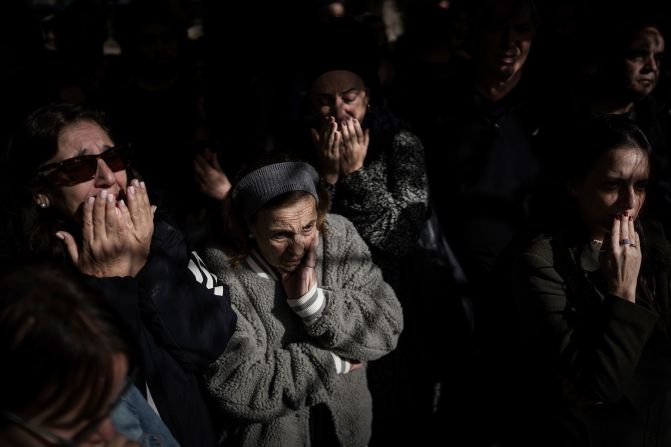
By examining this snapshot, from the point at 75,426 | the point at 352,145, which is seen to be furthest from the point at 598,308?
the point at 75,426

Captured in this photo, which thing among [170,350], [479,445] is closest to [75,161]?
[170,350]

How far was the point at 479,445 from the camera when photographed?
3.12 meters

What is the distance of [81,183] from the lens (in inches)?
81.7

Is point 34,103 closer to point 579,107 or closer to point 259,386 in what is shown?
point 259,386

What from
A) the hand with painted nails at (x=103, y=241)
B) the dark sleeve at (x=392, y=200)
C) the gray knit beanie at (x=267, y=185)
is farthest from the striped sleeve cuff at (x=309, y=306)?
the hand with painted nails at (x=103, y=241)

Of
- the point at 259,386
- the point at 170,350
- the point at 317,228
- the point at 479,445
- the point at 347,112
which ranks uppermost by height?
the point at 347,112

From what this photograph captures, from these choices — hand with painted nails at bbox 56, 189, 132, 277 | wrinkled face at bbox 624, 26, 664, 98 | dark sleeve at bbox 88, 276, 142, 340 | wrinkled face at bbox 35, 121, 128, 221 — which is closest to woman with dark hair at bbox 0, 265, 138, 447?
dark sleeve at bbox 88, 276, 142, 340

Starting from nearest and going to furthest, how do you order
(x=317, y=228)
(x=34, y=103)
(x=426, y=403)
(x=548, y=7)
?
(x=317, y=228) < (x=426, y=403) < (x=34, y=103) < (x=548, y=7)

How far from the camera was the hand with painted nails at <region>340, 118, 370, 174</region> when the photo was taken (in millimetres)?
2770

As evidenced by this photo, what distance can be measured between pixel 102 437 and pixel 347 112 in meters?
1.98

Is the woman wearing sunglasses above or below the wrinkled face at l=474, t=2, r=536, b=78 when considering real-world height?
below

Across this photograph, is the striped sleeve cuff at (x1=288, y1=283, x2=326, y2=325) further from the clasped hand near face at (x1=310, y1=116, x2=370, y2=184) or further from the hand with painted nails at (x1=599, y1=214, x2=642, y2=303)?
the hand with painted nails at (x1=599, y1=214, x2=642, y2=303)

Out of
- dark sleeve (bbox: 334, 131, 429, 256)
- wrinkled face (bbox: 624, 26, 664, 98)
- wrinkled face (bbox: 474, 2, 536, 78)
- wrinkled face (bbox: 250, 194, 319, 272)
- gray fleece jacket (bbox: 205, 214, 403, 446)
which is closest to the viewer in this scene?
gray fleece jacket (bbox: 205, 214, 403, 446)

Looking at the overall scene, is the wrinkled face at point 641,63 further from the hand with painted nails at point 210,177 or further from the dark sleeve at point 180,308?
the dark sleeve at point 180,308
